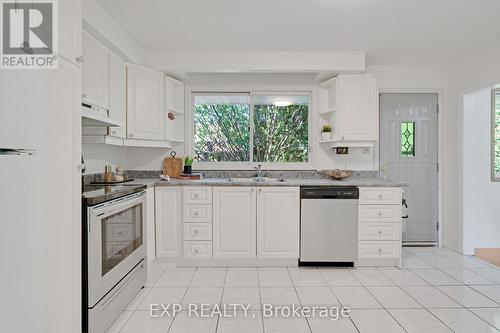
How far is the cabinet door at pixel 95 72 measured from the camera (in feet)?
8.29

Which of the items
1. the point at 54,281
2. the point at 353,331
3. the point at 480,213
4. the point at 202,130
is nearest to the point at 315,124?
the point at 202,130

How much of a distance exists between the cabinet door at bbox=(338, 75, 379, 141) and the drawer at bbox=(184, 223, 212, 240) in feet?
6.04

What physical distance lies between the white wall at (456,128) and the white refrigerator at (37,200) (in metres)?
4.08

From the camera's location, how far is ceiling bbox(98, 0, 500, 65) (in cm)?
264

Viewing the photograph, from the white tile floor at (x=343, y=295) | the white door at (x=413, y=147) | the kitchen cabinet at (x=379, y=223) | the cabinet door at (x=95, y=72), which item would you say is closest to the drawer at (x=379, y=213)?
the kitchen cabinet at (x=379, y=223)

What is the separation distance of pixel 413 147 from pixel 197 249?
3041 mm

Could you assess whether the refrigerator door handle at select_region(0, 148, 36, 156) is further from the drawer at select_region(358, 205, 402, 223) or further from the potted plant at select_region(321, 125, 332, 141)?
the potted plant at select_region(321, 125, 332, 141)

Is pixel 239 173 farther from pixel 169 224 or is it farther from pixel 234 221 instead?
pixel 169 224

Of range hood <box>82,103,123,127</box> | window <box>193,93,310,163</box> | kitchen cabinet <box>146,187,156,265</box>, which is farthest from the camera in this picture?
window <box>193,93,310,163</box>

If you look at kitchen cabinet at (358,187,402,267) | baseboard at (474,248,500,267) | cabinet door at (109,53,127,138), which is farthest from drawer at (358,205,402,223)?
cabinet door at (109,53,127,138)

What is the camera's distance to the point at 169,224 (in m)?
3.56

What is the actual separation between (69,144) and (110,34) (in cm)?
155

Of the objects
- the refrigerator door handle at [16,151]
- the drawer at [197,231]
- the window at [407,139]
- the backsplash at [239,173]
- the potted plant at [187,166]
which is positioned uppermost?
the window at [407,139]

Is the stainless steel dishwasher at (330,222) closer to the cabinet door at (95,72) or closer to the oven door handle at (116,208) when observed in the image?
the oven door handle at (116,208)
